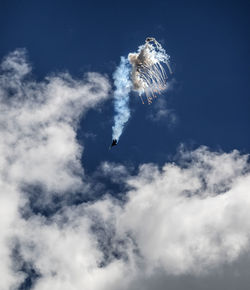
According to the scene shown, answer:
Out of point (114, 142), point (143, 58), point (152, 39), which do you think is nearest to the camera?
point (152, 39)

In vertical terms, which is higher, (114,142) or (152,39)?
(152,39)

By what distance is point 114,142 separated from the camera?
64.4m

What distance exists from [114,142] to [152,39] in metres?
22.0

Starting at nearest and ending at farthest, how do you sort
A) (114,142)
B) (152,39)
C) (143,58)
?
(152,39) < (143,58) < (114,142)

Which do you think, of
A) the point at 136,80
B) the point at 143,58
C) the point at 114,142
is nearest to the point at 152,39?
the point at 143,58

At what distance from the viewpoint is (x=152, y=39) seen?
56500 millimetres

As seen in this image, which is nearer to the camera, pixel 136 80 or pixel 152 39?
pixel 152 39

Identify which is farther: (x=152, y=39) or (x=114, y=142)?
(x=114, y=142)

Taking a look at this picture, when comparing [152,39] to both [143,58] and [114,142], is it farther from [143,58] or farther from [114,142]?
[114,142]

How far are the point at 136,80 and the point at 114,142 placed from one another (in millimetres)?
13771

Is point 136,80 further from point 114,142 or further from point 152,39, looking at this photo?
point 114,142

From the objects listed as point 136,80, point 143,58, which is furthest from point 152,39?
point 136,80

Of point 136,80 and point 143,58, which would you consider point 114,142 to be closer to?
point 136,80

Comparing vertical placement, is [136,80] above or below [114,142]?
above
